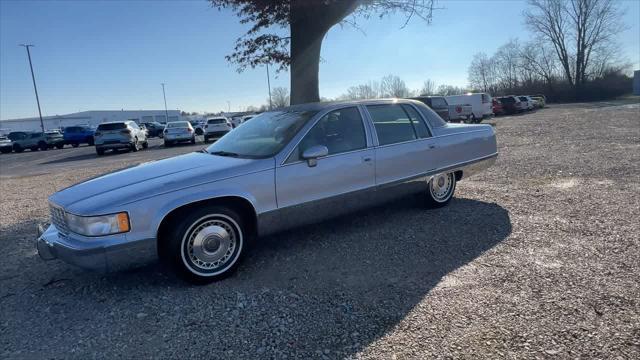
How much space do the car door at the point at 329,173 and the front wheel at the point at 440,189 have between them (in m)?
1.19

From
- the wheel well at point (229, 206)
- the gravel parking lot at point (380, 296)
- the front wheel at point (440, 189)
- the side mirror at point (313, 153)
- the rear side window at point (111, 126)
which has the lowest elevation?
the gravel parking lot at point (380, 296)

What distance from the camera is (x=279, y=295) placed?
3385 millimetres

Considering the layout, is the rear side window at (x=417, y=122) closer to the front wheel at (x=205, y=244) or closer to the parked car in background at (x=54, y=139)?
the front wheel at (x=205, y=244)

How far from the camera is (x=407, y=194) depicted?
198 inches

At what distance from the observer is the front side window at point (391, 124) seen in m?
4.78

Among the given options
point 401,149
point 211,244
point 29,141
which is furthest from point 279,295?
point 29,141

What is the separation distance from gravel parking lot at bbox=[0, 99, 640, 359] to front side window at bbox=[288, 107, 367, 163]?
106 centimetres

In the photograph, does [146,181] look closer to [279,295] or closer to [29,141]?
[279,295]

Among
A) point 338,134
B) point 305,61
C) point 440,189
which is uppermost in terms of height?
point 305,61

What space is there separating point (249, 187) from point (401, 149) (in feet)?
6.71

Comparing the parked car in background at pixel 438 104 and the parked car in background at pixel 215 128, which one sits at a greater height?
the parked car in background at pixel 438 104

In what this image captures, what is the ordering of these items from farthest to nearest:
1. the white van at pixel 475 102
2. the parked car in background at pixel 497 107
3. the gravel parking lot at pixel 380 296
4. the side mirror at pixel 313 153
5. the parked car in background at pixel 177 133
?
the parked car in background at pixel 497 107, the white van at pixel 475 102, the parked car in background at pixel 177 133, the side mirror at pixel 313 153, the gravel parking lot at pixel 380 296

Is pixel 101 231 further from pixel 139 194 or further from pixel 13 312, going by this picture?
pixel 13 312

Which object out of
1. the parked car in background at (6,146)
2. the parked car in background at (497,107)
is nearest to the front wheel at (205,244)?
the parked car in background at (6,146)
